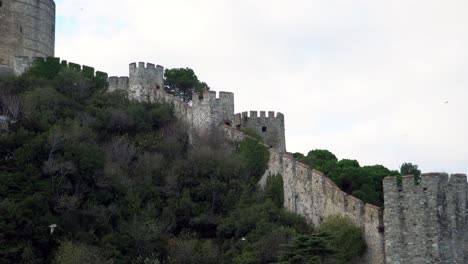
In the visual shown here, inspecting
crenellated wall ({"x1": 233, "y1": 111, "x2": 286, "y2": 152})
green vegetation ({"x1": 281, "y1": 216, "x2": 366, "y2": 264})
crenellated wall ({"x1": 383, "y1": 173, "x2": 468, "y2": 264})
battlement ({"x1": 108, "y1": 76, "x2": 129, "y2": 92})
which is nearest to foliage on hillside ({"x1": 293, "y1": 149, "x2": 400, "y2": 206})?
crenellated wall ({"x1": 233, "y1": 111, "x2": 286, "y2": 152})

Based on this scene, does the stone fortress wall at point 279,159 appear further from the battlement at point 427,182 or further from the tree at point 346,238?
the battlement at point 427,182

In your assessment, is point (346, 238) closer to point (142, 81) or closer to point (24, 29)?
point (142, 81)

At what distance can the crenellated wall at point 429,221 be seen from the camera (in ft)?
89.5

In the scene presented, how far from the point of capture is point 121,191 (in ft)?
112

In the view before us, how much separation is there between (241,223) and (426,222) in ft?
26.7

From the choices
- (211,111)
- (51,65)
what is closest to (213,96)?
(211,111)

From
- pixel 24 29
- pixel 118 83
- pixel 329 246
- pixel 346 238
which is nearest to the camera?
pixel 329 246

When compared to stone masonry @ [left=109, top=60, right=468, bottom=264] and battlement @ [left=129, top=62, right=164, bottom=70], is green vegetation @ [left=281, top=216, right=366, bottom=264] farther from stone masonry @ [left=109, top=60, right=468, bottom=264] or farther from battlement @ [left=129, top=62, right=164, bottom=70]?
battlement @ [left=129, top=62, right=164, bottom=70]

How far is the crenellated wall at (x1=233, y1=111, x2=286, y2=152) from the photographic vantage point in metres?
42.7

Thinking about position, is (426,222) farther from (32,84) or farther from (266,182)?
(32,84)

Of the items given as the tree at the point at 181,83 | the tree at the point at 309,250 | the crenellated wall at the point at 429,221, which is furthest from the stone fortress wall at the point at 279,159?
the tree at the point at 181,83

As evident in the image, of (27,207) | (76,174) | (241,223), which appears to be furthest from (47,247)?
(241,223)

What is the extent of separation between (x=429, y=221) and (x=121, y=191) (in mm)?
12622

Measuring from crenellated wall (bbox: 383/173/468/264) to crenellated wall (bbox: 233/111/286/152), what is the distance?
593 inches
